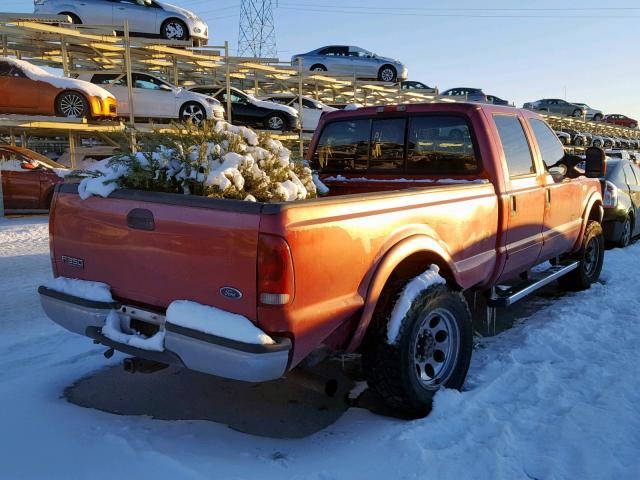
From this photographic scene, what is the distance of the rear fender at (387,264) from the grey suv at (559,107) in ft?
142

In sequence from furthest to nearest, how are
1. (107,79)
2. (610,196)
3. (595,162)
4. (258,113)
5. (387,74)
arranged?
(387,74)
(258,113)
(107,79)
(610,196)
(595,162)

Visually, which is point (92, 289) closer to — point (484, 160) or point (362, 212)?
point (362, 212)

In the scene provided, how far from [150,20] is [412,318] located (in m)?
18.5

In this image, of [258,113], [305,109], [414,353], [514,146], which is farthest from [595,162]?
[305,109]

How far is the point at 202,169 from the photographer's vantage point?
10.1ft

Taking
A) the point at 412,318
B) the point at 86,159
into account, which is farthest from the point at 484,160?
the point at 86,159

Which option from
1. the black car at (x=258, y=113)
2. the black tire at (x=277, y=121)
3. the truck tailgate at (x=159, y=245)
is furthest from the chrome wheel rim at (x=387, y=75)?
the truck tailgate at (x=159, y=245)

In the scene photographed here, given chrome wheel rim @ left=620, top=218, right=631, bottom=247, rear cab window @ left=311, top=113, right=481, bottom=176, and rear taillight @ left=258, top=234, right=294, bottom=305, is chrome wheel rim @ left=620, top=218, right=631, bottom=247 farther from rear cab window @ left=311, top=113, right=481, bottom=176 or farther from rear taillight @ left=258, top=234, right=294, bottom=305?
rear taillight @ left=258, top=234, right=294, bottom=305

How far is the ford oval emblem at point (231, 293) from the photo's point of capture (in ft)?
8.06

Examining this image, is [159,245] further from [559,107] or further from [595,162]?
[559,107]

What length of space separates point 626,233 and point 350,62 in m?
21.0

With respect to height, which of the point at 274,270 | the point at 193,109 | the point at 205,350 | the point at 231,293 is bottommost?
the point at 205,350

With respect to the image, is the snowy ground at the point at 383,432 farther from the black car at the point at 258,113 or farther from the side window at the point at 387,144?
the black car at the point at 258,113

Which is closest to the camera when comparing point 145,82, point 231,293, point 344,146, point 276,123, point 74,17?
point 231,293
